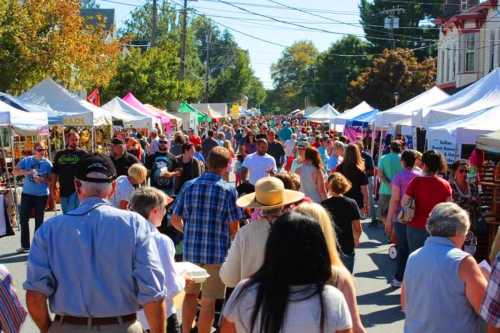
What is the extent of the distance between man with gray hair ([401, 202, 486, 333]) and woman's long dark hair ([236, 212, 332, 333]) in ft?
5.54

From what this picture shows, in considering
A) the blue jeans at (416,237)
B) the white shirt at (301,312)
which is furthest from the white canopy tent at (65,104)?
the white shirt at (301,312)

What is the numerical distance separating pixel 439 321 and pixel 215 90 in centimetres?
9617

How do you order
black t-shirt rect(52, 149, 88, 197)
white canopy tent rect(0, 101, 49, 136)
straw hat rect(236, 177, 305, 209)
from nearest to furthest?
straw hat rect(236, 177, 305, 209) < black t-shirt rect(52, 149, 88, 197) < white canopy tent rect(0, 101, 49, 136)

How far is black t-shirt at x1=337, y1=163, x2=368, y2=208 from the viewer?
1088 centimetres

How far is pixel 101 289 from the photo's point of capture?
3918 millimetres

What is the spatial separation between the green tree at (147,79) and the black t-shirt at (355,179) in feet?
103

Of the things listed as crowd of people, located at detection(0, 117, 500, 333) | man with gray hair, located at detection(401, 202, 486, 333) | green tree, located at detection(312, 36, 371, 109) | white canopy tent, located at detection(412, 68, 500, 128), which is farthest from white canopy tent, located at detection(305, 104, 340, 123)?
green tree, located at detection(312, 36, 371, 109)

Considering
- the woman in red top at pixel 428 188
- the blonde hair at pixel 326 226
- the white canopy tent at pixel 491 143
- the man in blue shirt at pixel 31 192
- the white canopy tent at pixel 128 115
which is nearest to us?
the blonde hair at pixel 326 226

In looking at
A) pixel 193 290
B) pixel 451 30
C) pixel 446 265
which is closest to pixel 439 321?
pixel 446 265

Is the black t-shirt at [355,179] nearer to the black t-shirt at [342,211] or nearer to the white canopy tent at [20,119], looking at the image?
the black t-shirt at [342,211]

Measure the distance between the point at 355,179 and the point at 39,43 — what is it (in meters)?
20.1

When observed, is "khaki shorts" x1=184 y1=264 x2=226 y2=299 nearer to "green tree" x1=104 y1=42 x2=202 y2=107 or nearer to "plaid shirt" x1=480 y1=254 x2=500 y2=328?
"plaid shirt" x1=480 y1=254 x2=500 y2=328

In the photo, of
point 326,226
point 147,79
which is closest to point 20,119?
point 326,226

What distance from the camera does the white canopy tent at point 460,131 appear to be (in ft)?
37.8
